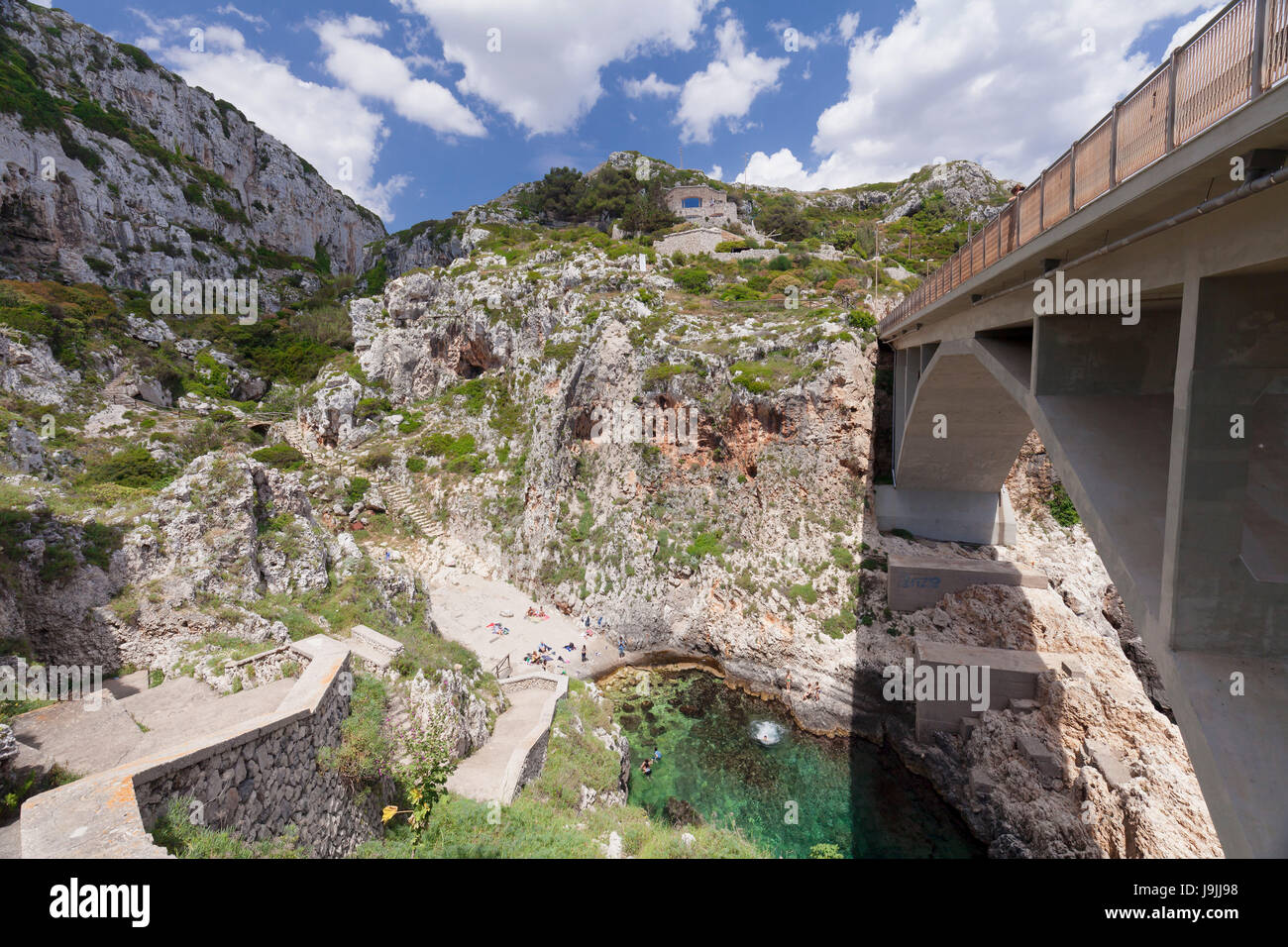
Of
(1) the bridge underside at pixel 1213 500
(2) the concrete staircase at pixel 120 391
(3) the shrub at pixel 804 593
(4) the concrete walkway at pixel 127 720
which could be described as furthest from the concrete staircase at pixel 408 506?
(1) the bridge underside at pixel 1213 500

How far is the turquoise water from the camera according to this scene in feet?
41.1

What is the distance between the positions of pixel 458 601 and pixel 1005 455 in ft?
82.2

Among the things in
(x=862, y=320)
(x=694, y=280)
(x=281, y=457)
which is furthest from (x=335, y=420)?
(x=862, y=320)

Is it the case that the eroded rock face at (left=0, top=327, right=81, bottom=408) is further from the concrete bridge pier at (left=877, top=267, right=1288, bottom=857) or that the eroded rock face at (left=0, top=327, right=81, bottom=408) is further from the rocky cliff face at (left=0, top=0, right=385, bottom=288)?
the concrete bridge pier at (left=877, top=267, right=1288, bottom=857)

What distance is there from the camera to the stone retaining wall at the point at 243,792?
185 inches

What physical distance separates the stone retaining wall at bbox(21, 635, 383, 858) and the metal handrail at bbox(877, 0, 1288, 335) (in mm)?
11855

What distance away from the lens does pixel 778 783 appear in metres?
14.2

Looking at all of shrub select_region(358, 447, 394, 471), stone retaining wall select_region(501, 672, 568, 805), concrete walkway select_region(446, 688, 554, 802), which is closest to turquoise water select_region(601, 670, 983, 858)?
stone retaining wall select_region(501, 672, 568, 805)

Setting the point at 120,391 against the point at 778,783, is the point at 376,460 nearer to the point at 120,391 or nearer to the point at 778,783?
the point at 120,391

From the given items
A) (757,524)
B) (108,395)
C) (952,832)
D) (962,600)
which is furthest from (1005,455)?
(108,395)

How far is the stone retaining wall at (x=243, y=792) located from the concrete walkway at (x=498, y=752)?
2051 millimetres

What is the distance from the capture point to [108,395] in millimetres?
25234

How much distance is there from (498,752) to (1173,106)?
49.8 ft
